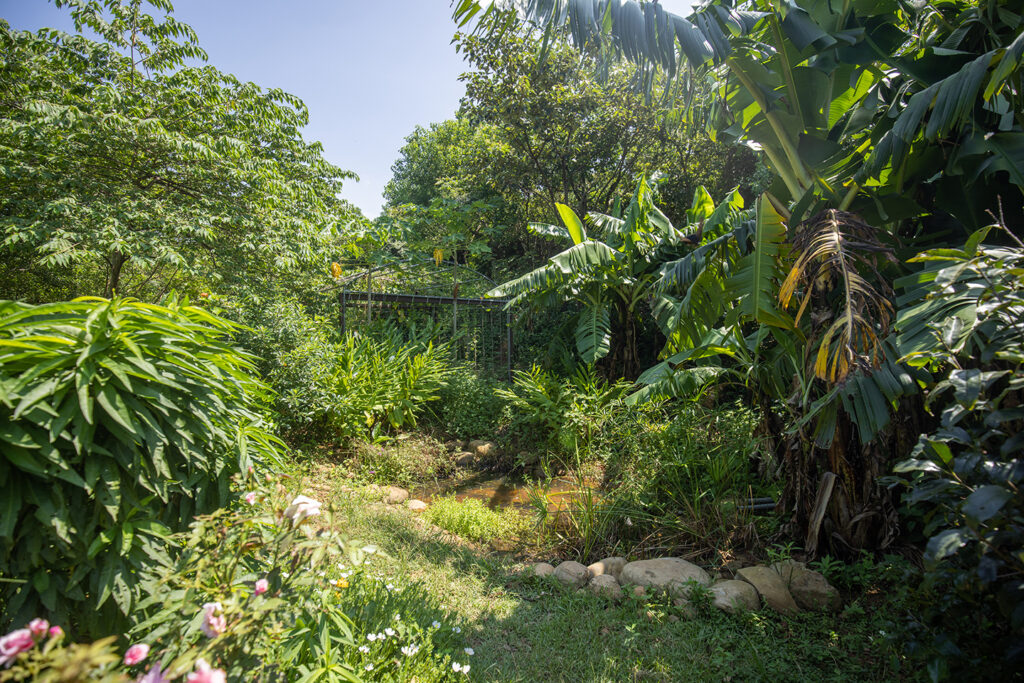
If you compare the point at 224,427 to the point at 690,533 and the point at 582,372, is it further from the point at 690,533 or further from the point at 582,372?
the point at 582,372

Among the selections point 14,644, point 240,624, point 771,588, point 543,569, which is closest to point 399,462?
point 543,569

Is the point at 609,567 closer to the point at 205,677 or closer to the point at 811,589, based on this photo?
the point at 811,589

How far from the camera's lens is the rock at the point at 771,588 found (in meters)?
3.19

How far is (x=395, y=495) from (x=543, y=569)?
2.29 meters

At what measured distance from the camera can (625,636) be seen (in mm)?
2924

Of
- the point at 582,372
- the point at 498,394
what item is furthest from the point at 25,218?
the point at 582,372

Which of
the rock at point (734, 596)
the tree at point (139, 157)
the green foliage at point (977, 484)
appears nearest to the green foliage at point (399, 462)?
the tree at point (139, 157)

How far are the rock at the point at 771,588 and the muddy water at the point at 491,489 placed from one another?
6.68ft

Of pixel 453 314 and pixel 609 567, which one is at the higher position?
pixel 453 314

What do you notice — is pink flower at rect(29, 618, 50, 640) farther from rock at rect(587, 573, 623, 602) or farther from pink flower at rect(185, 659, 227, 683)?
rock at rect(587, 573, 623, 602)

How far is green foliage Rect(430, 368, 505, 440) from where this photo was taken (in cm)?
745

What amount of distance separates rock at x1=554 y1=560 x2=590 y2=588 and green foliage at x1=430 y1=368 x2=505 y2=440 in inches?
141

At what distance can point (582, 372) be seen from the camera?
7.49 m

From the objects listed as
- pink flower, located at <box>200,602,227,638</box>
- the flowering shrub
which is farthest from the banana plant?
pink flower, located at <box>200,602,227,638</box>
